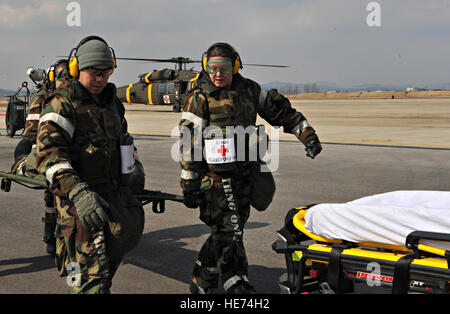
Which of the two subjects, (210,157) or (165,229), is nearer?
(210,157)

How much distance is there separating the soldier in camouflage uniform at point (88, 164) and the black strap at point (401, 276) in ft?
5.56

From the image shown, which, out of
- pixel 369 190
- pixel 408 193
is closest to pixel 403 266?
pixel 408 193

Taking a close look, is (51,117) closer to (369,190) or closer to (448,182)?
(369,190)

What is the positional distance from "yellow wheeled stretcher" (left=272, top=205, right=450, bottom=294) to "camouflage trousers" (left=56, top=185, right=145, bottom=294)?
1.09 m

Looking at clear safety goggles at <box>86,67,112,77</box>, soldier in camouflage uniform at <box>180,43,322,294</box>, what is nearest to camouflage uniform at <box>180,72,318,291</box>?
soldier in camouflage uniform at <box>180,43,322,294</box>

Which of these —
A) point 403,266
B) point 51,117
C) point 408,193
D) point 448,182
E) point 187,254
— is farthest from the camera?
point 448,182

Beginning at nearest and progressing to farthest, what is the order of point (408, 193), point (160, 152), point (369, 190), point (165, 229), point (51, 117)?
1. point (51, 117)
2. point (408, 193)
3. point (165, 229)
4. point (369, 190)
5. point (160, 152)

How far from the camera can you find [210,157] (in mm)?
4160

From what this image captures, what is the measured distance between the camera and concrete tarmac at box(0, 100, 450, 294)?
16.2 ft

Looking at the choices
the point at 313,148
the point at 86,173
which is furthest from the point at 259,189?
the point at 86,173

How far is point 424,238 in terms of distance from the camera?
316 cm

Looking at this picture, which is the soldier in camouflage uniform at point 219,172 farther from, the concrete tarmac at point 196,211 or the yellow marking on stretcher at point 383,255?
the yellow marking on stretcher at point 383,255
